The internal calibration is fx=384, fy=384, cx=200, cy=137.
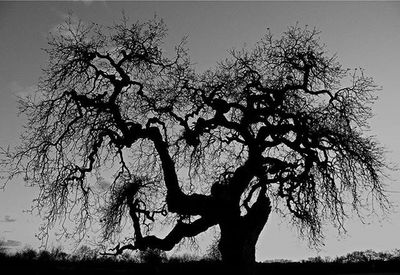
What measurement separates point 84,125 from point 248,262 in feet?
25.5

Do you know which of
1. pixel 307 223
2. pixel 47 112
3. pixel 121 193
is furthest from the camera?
pixel 121 193

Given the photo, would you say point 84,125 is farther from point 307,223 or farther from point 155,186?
point 307,223

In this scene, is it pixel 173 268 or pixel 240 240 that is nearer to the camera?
pixel 240 240

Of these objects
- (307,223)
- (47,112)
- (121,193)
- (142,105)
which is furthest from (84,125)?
(307,223)

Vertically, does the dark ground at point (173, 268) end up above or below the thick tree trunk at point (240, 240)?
below

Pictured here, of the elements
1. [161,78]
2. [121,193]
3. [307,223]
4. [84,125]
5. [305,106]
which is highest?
[161,78]

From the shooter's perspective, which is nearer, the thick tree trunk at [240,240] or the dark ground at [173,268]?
the dark ground at [173,268]

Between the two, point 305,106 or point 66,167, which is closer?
point 66,167

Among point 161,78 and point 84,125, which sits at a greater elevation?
point 161,78

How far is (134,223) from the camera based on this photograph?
50.9 ft

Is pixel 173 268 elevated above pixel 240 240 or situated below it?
below

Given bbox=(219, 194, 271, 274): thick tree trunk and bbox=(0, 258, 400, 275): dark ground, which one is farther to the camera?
bbox=(219, 194, 271, 274): thick tree trunk

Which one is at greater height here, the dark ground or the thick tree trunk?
the thick tree trunk

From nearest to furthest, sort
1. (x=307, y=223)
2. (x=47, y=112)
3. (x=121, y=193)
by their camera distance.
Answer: (x=47, y=112) → (x=307, y=223) → (x=121, y=193)
